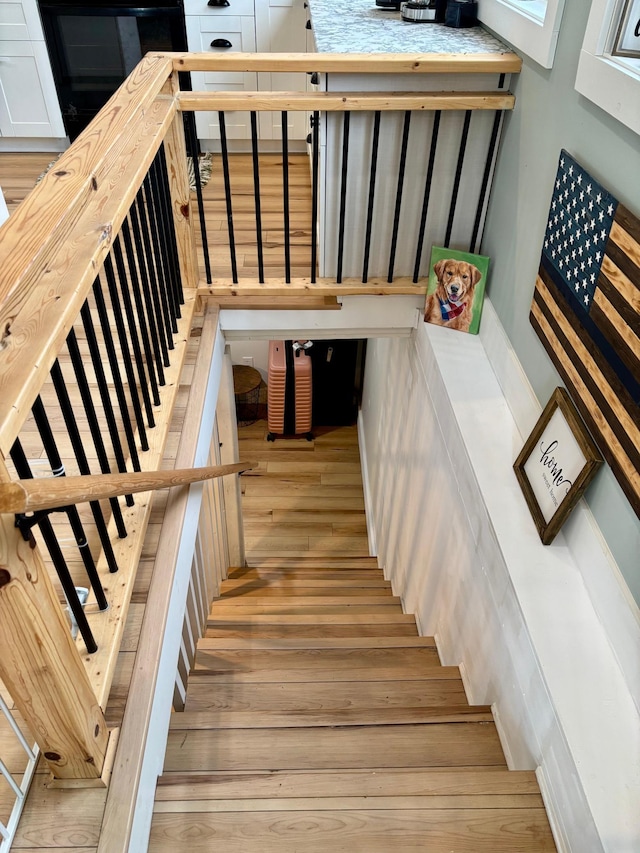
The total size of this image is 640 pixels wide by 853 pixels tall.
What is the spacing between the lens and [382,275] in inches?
109

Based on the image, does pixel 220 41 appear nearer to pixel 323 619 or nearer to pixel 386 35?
pixel 386 35

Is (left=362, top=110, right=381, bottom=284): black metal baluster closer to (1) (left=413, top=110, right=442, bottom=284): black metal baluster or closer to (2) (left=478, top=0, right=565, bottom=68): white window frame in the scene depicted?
(1) (left=413, top=110, right=442, bottom=284): black metal baluster

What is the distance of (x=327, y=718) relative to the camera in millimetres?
1986

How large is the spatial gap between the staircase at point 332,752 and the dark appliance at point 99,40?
3.34 m

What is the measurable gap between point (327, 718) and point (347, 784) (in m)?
0.42

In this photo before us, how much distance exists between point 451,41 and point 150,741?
2577mm

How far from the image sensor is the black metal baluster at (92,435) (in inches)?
47.2

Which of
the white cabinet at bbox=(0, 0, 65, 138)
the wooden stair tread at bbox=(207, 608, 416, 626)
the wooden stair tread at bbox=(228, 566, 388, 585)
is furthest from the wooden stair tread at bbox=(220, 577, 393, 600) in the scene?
the white cabinet at bbox=(0, 0, 65, 138)

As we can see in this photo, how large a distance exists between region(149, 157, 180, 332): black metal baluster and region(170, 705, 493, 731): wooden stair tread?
1.24m

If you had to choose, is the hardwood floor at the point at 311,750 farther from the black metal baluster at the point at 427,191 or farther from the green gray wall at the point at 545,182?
the green gray wall at the point at 545,182

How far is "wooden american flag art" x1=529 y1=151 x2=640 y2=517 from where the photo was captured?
1441 mm

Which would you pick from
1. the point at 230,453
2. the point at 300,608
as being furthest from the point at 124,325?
the point at 300,608

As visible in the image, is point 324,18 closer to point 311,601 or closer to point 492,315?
point 492,315

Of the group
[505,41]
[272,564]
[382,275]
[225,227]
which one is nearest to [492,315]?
[382,275]
